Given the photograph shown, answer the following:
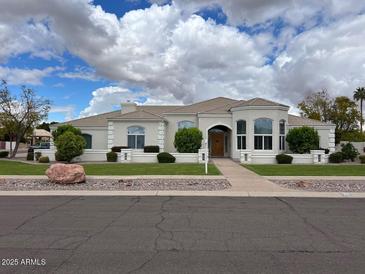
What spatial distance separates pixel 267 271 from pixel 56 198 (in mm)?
9092

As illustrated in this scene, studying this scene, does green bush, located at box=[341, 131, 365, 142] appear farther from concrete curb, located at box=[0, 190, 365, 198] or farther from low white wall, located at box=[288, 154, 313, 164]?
concrete curb, located at box=[0, 190, 365, 198]

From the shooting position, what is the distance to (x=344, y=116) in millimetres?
56125

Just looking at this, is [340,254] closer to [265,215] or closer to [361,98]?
[265,215]

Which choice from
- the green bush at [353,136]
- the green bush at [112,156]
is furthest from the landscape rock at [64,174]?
the green bush at [353,136]

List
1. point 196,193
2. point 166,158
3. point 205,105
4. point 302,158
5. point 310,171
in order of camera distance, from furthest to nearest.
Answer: point 205,105, point 302,158, point 166,158, point 310,171, point 196,193

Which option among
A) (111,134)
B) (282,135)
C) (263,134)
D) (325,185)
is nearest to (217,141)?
(263,134)

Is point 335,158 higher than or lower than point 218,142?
lower

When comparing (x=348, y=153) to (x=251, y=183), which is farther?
(x=348, y=153)

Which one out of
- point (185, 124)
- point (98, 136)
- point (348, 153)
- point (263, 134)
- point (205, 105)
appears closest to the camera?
point (348, 153)

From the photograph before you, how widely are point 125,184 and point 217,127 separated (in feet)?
66.3

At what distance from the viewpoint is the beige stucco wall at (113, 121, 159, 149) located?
108 ft

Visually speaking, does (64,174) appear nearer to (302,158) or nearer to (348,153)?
(302,158)

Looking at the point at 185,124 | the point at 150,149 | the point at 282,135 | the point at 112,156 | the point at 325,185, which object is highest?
the point at 185,124

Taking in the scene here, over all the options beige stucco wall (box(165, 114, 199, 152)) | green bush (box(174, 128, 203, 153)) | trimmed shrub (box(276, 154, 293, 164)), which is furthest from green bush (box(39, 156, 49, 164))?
trimmed shrub (box(276, 154, 293, 164))
